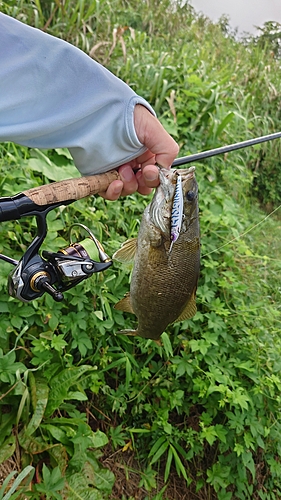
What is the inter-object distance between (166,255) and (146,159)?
1.25ft

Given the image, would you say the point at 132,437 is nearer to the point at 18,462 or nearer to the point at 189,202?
the point at 18,462

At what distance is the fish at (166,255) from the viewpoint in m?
1.65

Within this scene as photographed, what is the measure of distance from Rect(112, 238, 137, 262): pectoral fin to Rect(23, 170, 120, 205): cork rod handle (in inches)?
11.0

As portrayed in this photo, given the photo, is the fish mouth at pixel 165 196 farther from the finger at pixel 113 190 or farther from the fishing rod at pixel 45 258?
the fishing rod at pixel 45 258

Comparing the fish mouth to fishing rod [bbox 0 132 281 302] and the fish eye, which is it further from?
fishing rod [bbox 0 132 281 302]

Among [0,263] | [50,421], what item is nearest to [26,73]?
[0,263]

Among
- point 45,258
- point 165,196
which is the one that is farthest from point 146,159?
point 45,258

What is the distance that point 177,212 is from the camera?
1.64 m

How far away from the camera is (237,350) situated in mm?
3080

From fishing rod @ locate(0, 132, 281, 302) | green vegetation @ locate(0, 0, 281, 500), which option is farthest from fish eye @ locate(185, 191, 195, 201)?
green vegetation @ locate(0, 0, 281, 500)

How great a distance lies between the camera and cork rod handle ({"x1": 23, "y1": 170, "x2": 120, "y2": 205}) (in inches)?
56.3

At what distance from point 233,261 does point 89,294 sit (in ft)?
4.14

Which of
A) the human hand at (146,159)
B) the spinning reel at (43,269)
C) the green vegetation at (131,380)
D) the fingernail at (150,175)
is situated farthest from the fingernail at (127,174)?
the green vegetation at (131,380)

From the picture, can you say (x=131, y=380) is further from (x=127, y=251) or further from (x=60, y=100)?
(x=60, y=100)
